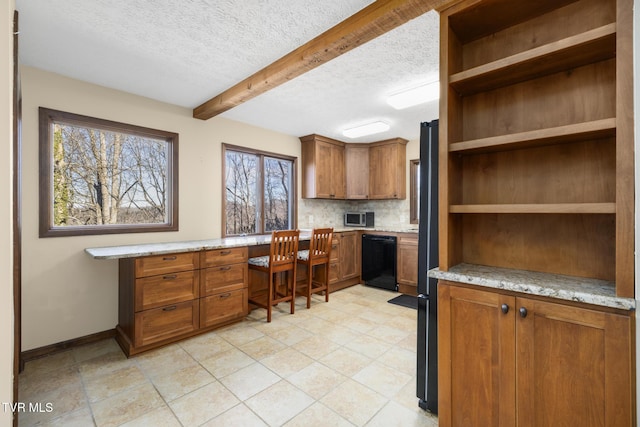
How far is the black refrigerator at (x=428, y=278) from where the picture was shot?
1.81 m

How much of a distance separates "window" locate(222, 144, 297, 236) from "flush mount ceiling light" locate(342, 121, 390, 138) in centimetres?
102

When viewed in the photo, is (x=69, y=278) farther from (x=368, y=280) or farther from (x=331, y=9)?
(x=368, y=280)

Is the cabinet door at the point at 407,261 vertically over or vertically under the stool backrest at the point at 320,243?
under

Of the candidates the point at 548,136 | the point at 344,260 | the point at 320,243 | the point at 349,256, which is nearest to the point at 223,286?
the point at 320,243

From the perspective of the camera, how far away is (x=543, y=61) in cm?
136

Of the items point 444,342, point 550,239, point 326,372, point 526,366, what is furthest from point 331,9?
point 326,372

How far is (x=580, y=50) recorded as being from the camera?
1275 mm

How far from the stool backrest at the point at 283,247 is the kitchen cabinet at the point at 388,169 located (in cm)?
210

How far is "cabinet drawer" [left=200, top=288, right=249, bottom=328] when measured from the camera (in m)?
2.90

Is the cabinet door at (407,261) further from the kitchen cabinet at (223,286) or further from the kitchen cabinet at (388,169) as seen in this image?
the kitchen cabinet at (223,286)

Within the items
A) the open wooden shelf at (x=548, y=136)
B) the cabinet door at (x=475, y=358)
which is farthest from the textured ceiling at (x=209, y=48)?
the cabinet door at (x=475, y=358)

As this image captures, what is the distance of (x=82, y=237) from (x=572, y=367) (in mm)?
3594

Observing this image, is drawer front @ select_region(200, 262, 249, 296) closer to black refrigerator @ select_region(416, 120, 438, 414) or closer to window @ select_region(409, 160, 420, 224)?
black refrigerator @ select_region(416, 120, 438, 414)

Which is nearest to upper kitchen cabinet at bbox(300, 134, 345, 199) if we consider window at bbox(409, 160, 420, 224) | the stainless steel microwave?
the stainless steel microwave
